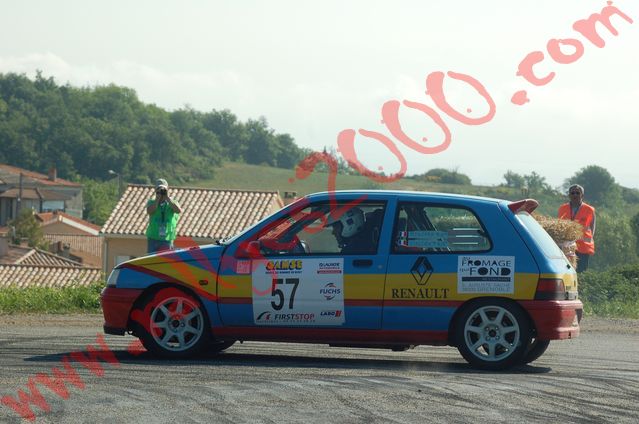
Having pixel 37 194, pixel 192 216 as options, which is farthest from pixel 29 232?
pixel 37 194

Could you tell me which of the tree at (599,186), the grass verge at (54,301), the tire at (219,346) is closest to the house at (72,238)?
the tree at (599,186)

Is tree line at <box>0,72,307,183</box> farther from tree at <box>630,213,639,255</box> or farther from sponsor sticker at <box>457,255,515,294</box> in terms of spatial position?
sponsor sticker at <box>457,255,515,294</box>

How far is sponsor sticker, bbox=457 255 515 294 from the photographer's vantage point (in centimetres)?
1062

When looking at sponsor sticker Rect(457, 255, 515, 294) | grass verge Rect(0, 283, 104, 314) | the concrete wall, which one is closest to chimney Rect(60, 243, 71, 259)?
the concrete wall

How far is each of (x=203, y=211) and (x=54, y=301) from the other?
204 feet

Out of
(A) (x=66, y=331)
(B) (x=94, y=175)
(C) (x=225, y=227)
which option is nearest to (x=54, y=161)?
(B) (x=94, y=175)

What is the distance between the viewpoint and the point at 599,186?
10819 cm

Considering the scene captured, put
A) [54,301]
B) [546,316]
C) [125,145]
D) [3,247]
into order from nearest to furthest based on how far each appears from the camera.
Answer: [546,316] < [54,301] < [3,247] < [125,145]

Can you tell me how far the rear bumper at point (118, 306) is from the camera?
1138 centimetres

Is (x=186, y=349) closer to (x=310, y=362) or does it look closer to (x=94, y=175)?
(x=310, y=362)

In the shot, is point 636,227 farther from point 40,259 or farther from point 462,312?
point 462,312

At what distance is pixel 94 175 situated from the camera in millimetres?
174875

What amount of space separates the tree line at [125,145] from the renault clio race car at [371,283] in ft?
478

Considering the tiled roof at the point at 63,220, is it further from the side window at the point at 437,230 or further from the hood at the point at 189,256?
the side window at the point at 437,230
